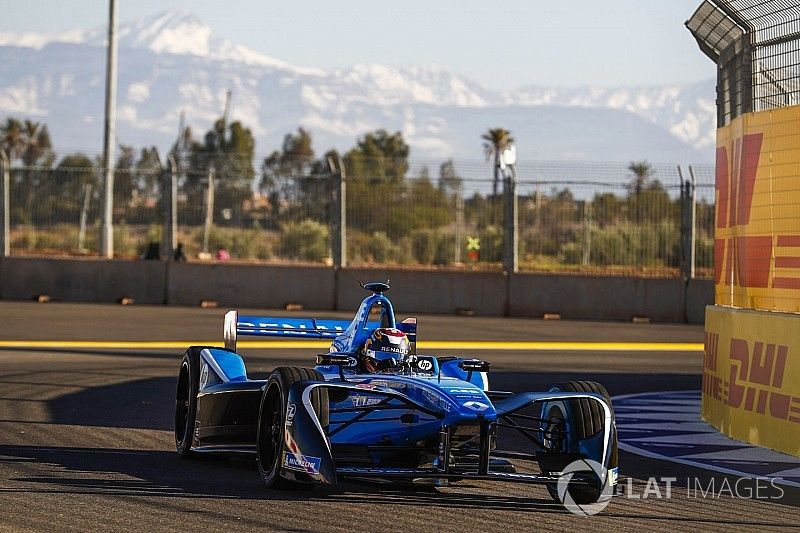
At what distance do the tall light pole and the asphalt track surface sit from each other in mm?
14611

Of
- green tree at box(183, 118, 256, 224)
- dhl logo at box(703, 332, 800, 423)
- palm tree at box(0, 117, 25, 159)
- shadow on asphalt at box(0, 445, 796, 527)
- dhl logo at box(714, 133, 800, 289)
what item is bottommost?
shadow on asphalt at box(0, 445, 796, 527)

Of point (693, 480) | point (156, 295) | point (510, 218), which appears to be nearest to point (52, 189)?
point (156, 295)

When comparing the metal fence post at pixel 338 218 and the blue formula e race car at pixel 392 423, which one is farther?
the metal fence post at pixel 338 218

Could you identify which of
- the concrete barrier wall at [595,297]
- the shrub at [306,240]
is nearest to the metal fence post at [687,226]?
the concrete barrier wall at [595,297]

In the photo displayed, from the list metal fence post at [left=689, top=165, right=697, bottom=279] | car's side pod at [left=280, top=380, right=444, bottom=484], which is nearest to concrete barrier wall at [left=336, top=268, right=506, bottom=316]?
metal fence post at [left=689, top=165, right=697, bottom=279]

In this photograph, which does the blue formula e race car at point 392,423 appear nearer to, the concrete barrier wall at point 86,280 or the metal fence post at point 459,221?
the concrete barrier wall at point 86,280

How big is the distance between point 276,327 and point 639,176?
17.9m

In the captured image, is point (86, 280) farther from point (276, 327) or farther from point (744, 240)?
point (744, 240)

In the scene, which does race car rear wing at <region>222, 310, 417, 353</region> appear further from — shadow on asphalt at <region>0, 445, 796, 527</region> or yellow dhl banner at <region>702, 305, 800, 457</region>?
yellow dhl banner at <region>702, 305, 800, 457</region>

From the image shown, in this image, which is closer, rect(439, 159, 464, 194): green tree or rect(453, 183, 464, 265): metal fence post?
rect(439, 159, 464, 194): green tree

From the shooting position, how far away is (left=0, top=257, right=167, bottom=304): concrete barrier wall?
28.5 metres

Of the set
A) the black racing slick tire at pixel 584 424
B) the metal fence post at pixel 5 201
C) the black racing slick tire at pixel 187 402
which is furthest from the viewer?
the metal fence post at pixel 5 201

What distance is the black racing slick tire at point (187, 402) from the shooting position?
10.5 m

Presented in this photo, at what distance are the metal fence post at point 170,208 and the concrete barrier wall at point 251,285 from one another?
2.40ft
